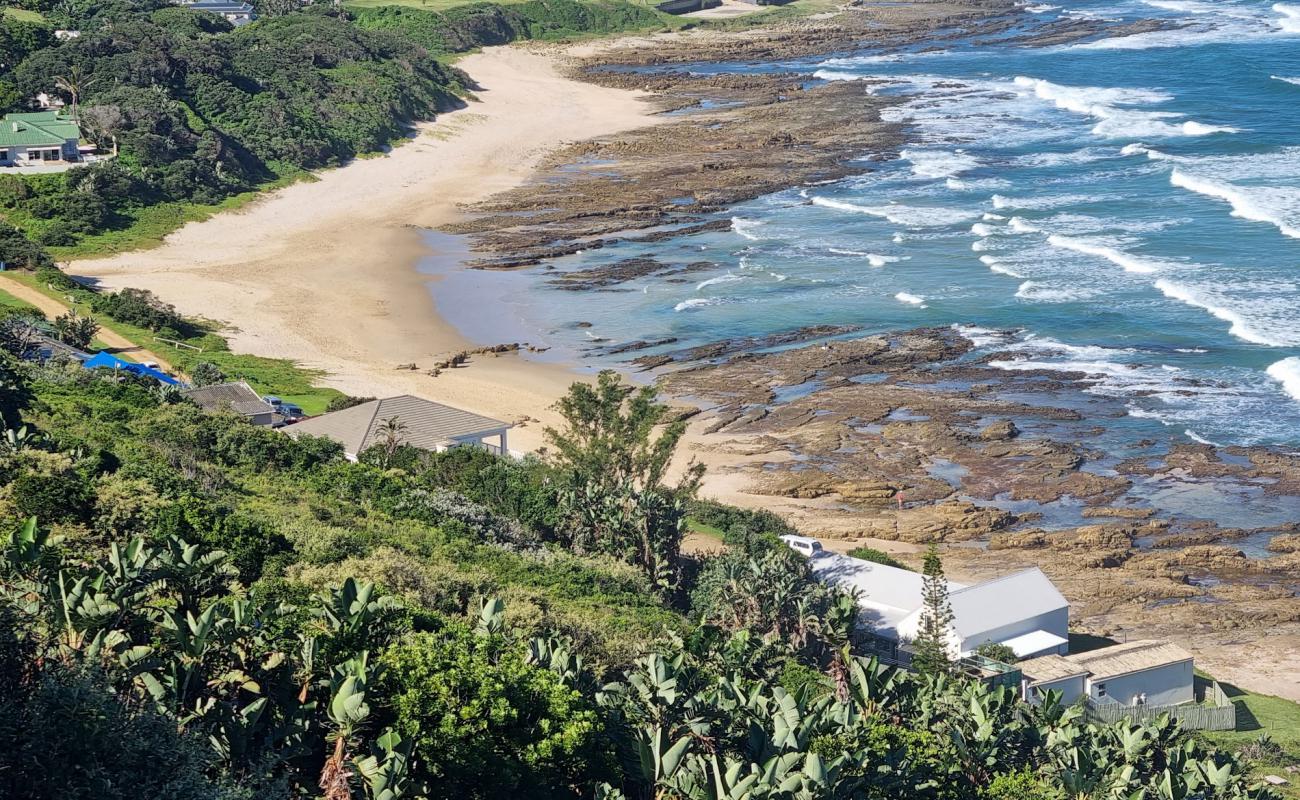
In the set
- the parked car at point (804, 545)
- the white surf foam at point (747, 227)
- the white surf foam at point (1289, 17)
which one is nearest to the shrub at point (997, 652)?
the parked car at point (804, 545)

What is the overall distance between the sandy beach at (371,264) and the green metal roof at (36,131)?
29.7ft

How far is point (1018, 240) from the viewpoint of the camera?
65.1 m

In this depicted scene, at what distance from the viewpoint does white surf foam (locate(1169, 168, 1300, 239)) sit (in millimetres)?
64188

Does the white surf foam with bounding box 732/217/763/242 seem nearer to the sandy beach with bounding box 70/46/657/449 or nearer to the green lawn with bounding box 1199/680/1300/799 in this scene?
the sandy beach with bounding box 70/46/657/449

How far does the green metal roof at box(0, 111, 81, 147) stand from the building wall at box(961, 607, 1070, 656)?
59449 mm

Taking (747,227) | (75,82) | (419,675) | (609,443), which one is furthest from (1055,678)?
(75,82)

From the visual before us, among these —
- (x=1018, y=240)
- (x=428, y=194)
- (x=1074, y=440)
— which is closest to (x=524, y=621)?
(x=1074, y=440)

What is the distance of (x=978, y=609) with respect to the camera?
3119 cm

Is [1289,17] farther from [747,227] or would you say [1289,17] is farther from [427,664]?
[427,664]

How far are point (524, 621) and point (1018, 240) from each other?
46433 millimetres

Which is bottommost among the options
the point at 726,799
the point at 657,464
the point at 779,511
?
the point at 779,511

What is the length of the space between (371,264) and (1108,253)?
3322 centimetres

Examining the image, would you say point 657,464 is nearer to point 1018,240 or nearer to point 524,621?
point 524,621

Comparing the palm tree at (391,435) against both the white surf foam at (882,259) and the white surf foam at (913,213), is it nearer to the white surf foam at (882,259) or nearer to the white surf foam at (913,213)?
the white surf foam at (882,259)
